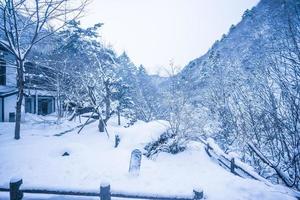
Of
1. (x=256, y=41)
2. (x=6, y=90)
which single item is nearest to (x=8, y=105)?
(x=6, y=90)

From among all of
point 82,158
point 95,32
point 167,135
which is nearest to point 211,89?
point 167,135

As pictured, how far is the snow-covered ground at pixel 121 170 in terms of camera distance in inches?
296

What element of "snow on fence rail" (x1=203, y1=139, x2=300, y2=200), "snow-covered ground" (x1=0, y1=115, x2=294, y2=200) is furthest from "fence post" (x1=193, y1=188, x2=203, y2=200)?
"snow on fence rail" (x1=203, y1=139, x2=300, y2=200)

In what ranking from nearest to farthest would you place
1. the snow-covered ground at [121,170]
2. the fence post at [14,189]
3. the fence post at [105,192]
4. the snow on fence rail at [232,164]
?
the fence post at [105,192] → the fence post at [14,189] → the snow on fence rail at [232,164] → the snow-covered ground at [121,170]

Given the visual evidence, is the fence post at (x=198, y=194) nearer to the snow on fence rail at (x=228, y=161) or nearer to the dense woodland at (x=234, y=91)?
the dense woodland at (x=234, y=91)

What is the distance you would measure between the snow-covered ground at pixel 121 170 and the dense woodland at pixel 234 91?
99 centimetres

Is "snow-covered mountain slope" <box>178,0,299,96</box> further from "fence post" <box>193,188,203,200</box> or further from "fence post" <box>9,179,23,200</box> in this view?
"fence post" <box>9,179,23,200</box>

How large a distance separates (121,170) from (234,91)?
6.92 m

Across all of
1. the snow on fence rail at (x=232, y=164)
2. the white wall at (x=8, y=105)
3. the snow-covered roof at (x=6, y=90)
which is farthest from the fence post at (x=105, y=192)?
the snow-covered roof at (x=6, y=90)

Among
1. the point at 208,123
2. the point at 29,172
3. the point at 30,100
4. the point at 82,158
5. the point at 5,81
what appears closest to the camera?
the point at 29,172

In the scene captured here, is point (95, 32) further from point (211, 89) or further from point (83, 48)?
point (211, 89)

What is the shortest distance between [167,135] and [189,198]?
9015mm

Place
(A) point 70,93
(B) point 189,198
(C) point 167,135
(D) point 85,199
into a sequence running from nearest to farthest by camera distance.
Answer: (B) point 189,198 < (D) point 85,199 < (C) point 167,135 < (A) point 70,93

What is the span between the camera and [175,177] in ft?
30.2
